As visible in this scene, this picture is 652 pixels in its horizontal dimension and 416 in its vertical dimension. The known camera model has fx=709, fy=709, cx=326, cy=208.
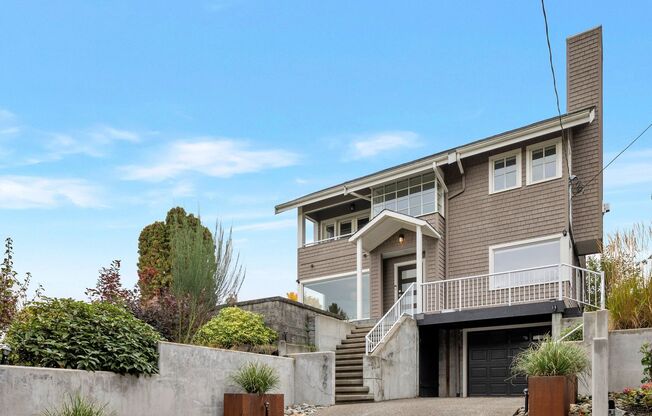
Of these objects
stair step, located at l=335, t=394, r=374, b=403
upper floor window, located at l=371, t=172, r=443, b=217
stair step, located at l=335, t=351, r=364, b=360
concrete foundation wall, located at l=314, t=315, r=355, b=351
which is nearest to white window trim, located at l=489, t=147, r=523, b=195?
upper floor window, located at l=371, t=172, r=443, b=217

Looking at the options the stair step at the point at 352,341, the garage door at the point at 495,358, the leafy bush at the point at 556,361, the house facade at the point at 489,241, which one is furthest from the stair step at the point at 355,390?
the leafy bush at the point at 556,361

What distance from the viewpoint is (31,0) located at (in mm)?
12258

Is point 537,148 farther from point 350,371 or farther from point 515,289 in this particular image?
point 350,371

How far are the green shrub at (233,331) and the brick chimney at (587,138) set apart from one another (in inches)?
340

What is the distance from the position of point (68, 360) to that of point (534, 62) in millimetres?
10256

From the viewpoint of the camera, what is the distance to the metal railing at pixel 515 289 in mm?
16391

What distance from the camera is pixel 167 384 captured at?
10852 mm

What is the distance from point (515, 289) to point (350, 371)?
4796 millimetres

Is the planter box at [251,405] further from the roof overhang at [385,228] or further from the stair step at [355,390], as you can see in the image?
the roof overhang at [385,228]

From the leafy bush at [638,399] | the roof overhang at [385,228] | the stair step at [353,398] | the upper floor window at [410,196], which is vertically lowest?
the stair step at [353,398]

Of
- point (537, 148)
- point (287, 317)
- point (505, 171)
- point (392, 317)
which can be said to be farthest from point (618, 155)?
point (287, 317)

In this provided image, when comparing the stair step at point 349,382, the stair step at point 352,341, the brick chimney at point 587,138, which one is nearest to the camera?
the stair step at point 349,382

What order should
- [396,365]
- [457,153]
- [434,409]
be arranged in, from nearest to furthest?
[434,409] < [396,365] < [457,153]

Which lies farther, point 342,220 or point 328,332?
point 342,220
